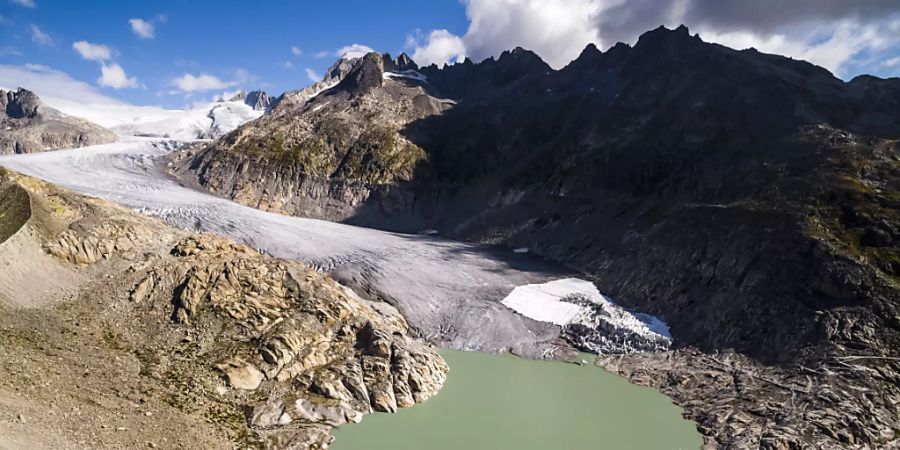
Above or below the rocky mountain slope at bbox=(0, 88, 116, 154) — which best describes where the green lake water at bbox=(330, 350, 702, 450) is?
below

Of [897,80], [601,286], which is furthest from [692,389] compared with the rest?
[897,80]

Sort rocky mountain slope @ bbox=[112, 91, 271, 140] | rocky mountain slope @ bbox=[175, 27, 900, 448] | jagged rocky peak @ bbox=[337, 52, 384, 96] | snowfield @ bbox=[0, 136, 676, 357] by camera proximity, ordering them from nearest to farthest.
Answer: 1. rocky mountain slope @ bbox=[175, 27, 900, 448]
2. snowfield @ bbox=[0, 136, 676, 357]
3. jagged rocky peak @ bbox=[337, 52, 384, 96]
4. rocky mountain slope @ bbox=[112, 91, 271, 140]

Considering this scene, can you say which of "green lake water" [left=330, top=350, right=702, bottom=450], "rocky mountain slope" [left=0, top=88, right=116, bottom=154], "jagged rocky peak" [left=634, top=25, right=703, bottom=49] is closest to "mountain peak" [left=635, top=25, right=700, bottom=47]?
"jagged rocky peak" [left=634, top=25, right=703, bottom=49]

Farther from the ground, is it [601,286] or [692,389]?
[601,286]

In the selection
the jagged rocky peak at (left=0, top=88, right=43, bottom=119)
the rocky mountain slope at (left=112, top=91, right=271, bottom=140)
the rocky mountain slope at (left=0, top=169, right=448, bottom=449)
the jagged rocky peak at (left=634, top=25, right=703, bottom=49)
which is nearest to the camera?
the rocky mountain slope at (left=0, top=169, right=448, bottom=449)

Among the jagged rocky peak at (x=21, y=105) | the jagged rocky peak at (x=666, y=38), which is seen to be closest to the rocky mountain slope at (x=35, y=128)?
the jagged rocky peak at (x=21, y=105)

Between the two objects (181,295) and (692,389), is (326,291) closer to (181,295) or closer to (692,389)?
Answer: (181,295)

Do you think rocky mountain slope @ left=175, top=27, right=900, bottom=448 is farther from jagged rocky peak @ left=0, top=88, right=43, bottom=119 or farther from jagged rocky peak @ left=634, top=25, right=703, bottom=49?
jagged rocky peak @ left=0, top=88, right=43, bottom=119
